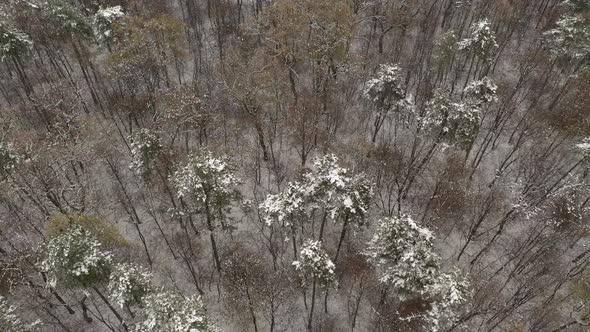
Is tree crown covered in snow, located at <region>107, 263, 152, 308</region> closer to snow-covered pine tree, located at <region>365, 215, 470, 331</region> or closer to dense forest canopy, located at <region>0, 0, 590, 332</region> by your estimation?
dense forest canopy, located at <region>0, 0, 590, 332</region>

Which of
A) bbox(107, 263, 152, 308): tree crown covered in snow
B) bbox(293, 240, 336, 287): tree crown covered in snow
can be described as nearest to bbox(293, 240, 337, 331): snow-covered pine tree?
bbox(293, 240, 336, 287): tree crown covered in snow

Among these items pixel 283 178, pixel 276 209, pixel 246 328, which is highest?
pixel 276 209

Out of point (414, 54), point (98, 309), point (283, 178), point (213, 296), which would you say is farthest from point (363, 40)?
point (98, 309)

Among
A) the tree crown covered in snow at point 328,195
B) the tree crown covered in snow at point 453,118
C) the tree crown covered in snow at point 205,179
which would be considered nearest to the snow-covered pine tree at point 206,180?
the tree crown covered in snow at point 205,179

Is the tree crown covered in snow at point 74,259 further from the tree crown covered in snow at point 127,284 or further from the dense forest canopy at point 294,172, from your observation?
the tree crown covered in snow at point 127,284

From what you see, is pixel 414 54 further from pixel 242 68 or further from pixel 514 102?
pixel 242 68

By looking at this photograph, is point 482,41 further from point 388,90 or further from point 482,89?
point 388,90

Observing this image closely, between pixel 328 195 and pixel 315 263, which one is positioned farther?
pixel 328 195

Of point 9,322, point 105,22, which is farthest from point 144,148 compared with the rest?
point 105,22
